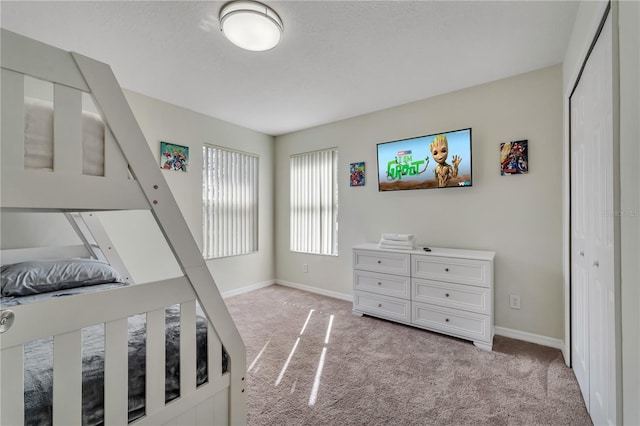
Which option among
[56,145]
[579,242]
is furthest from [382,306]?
[56,145]

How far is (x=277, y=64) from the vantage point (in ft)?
7.76

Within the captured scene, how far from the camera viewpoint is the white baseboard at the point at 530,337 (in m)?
2.39

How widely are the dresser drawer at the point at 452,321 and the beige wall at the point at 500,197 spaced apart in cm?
43

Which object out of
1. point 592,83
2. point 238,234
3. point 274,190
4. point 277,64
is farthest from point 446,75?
point 238,234

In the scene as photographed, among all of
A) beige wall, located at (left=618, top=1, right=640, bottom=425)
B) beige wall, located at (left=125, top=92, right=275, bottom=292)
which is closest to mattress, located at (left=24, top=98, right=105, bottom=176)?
beige wall, located at (left=618, top=1, right=640, bottom=425)

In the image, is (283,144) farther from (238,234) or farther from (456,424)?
(456,424)

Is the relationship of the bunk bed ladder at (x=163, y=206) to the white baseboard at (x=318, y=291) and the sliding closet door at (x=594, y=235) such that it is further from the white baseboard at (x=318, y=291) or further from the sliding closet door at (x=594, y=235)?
the white baseboard at (x=318, y=291)

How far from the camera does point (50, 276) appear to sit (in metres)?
1.93

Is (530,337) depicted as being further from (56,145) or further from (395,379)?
(56,145)

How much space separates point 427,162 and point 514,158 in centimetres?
77

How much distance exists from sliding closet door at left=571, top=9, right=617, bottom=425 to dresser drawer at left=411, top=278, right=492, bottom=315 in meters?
0.58

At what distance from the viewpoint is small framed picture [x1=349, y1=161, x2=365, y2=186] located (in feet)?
11.8

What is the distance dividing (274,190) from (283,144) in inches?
30.0

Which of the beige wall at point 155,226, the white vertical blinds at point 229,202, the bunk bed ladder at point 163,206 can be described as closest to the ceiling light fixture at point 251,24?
the bunk bed ladder at point 163,206
